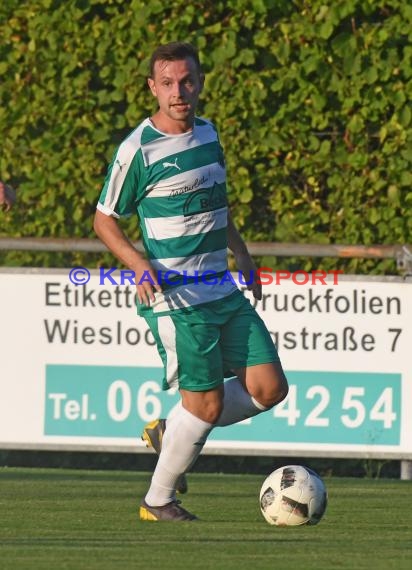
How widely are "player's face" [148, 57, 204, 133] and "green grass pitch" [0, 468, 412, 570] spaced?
1.79 meters

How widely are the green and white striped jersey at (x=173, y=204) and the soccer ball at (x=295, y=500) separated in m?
0.88

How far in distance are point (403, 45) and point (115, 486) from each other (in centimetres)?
347

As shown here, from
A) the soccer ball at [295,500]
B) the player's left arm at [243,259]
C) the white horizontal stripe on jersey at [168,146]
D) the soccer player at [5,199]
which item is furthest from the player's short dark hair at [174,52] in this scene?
the soccer ball at [295,500]

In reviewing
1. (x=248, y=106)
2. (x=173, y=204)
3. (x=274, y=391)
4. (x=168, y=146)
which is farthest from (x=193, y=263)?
(x=248, y=106)

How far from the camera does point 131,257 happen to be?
22.3 feet

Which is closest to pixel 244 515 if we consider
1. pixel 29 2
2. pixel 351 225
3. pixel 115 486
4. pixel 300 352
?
pixel 115 486

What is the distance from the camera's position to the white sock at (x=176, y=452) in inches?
275

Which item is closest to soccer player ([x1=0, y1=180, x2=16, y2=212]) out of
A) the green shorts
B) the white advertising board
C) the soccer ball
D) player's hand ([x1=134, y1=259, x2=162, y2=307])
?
player's hand ([x1=134, y1=259, x2=162, y2=307])

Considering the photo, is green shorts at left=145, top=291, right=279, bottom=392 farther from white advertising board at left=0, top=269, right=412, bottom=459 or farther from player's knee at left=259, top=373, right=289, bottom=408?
white advertising board at left=0, top=269, right=412, bottom=459

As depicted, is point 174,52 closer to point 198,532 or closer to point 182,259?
point 182,259

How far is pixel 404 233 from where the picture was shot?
10.4 meters

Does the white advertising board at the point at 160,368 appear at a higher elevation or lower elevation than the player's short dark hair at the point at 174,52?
lower

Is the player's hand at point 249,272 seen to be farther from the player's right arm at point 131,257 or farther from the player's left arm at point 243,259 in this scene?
the player's right arm at point 131,257

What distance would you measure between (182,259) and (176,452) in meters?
0.86
